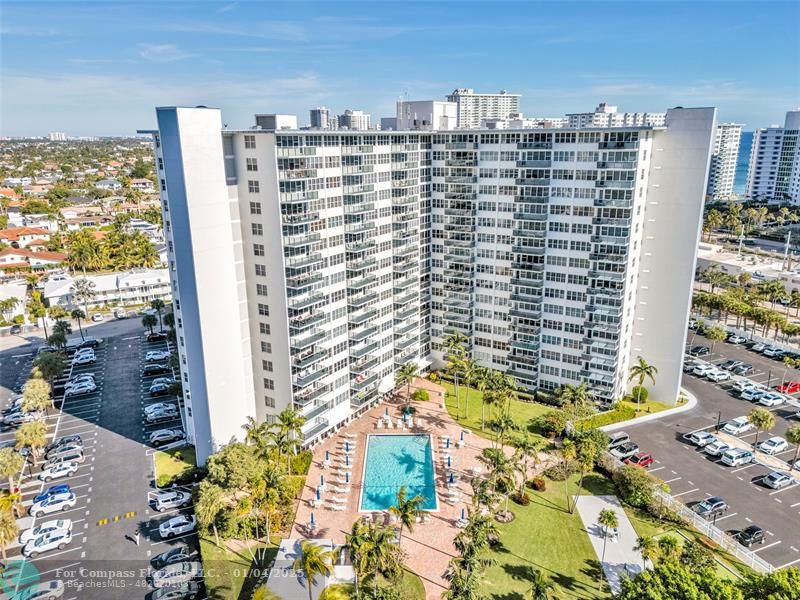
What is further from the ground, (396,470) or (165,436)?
(165,436)

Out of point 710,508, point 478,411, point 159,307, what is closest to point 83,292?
point 159,307

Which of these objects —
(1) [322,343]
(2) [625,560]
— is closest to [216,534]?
(1) [322,343]

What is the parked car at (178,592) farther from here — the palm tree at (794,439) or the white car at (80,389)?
the palm tree at (794,439)

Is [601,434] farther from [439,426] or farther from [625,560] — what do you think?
[439,426]

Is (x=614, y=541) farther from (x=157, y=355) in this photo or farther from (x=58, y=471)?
(x=157, y=355)

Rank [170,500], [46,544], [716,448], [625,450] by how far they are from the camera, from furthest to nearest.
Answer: [716,448]
[625,450]
[170,500]
[46,544]
